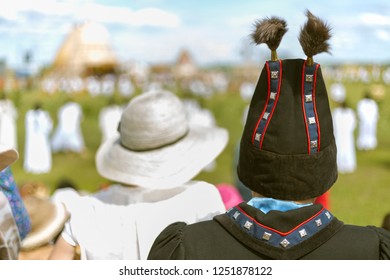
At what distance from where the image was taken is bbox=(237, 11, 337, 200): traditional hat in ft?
4.87

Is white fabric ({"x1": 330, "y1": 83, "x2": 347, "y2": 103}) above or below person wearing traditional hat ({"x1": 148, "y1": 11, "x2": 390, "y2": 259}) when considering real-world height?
below

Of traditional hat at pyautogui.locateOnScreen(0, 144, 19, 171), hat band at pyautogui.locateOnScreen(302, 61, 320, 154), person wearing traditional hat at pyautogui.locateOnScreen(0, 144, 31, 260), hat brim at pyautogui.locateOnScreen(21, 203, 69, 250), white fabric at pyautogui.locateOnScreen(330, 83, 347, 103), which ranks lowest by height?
white fabric at pyautogui.locateOnScreen(330, 83, 347, 103)

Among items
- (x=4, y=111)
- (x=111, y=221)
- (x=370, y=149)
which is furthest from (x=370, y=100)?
(x=111, y=221)

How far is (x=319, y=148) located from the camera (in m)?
1.50

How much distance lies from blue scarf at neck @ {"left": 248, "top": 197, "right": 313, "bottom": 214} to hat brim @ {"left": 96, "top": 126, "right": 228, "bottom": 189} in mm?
680

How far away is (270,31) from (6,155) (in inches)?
36.6

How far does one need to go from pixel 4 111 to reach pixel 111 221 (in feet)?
27.0

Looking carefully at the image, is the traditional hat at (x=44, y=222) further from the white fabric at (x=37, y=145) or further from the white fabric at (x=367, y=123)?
the white fabric at (x=367, y=123)

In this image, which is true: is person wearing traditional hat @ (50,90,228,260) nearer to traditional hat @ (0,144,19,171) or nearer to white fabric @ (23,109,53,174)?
traditional hat @ (0,144,19,171)

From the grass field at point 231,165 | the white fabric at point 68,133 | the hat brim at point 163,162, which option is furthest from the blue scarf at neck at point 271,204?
the white fabric at point 68,133

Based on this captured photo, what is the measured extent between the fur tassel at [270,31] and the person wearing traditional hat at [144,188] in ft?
2.46

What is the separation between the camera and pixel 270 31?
1.49 metres

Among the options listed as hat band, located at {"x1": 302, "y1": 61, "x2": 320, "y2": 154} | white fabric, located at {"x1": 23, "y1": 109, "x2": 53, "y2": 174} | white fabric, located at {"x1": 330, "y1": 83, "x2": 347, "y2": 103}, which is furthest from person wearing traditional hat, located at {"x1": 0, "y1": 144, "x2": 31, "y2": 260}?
white fabric, located at {"x1": 330, "y1": 83, "x2": 347, "y2": 103}
